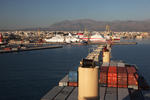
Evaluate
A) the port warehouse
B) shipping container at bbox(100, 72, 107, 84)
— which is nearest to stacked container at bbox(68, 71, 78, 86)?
the port warehouse

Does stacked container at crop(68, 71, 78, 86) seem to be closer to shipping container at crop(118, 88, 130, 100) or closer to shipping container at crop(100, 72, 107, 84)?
shipping container at crop(100, 72, 107, 84)

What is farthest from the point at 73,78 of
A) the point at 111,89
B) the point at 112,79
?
the point at 111,89

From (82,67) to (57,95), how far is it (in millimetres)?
4765

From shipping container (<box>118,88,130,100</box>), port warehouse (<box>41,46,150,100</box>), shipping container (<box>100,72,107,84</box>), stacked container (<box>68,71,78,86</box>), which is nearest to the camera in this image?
shipping container (<box>118,88,130,100</box>)

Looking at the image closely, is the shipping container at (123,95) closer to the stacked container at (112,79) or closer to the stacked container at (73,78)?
the stacked container at (112,79)

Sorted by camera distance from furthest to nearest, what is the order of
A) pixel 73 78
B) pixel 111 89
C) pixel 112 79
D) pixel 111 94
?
pixel 73 78 < pixel 112 79 < pixel 111 89 < pixel 111 94

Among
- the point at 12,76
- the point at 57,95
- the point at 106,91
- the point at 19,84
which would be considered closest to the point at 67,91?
the point at 57,95

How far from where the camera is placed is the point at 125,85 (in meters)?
10.5

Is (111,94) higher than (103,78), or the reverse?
(103,78)

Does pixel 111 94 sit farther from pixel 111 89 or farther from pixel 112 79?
pixel 112 79

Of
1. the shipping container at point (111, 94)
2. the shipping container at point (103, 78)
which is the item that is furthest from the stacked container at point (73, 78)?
the shipping container at point (111, 94)

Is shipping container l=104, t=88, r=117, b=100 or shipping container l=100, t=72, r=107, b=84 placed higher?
shipping container l=100, t=72, r=107, b=84

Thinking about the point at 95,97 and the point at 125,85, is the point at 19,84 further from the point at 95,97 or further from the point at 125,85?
the point at 95,97

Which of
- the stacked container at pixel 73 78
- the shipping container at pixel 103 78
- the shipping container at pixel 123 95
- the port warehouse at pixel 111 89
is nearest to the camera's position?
the shipping container at pixel 123 95
